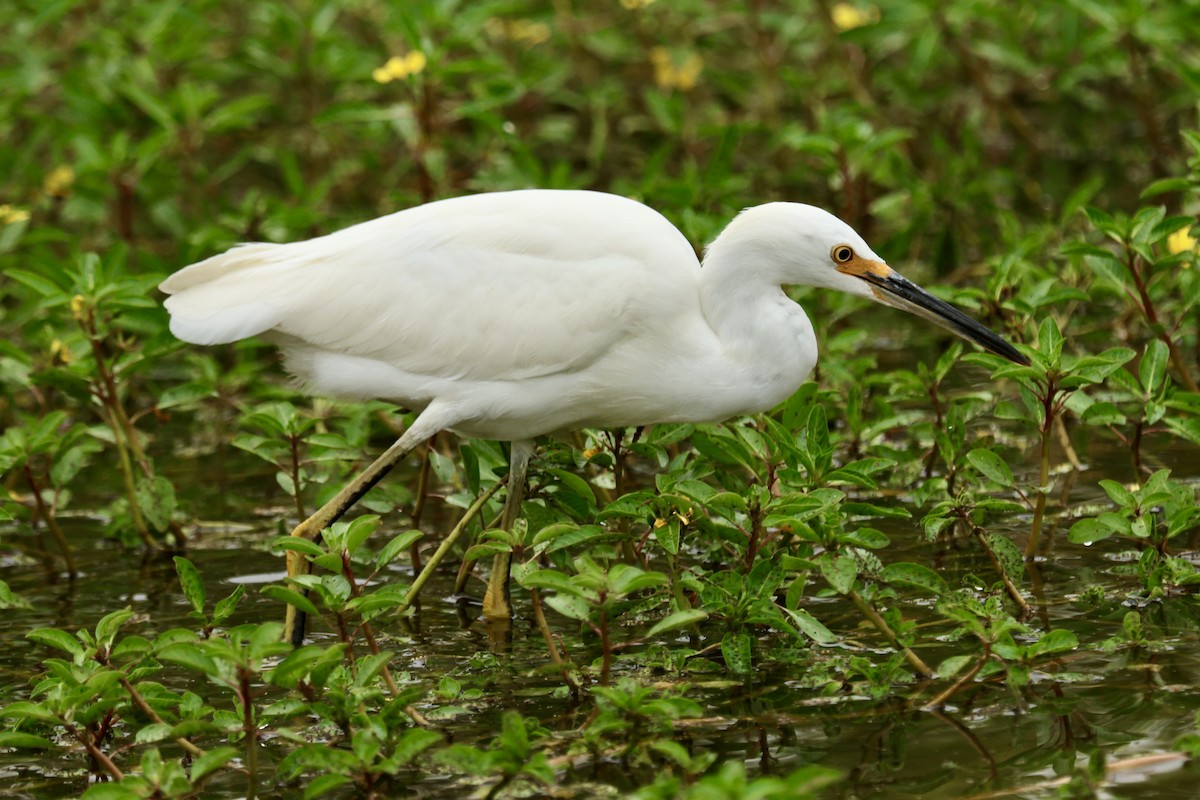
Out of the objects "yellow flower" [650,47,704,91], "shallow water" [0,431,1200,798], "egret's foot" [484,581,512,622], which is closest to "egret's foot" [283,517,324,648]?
"shallow water" [0,431,1200,798]

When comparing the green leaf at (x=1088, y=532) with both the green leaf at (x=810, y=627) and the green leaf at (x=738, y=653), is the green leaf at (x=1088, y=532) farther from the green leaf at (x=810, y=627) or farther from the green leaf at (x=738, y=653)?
the green leaf at (x=738, y=653)

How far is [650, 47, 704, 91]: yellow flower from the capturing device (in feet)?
30.3

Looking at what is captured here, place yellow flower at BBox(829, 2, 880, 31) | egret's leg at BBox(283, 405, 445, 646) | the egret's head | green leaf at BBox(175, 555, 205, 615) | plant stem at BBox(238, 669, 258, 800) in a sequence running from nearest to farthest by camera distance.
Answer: plant stem at BBox(238, 669, 258, 800) → green leaf at BBox(175, 555, 205, 615) → the egret's head → egret's leg at BBox(283, 405, 445, 646) → yellow flower at BBox(829, 2, 880, 31)

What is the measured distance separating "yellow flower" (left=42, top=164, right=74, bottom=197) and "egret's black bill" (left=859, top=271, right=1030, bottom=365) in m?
4.50

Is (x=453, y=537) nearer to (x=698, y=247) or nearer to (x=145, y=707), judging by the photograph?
(x=145, y=707)

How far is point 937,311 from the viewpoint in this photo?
4.78 metres

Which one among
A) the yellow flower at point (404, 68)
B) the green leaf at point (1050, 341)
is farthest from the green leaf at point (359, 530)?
the yellow flower at point (404, 68)

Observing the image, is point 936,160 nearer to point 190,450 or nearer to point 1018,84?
point 1018,84

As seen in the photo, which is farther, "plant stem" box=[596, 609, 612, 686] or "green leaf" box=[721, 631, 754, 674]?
"green leaf" box=[721, 631, 754, 674]

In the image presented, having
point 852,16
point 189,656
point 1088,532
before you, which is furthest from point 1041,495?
point 852,16

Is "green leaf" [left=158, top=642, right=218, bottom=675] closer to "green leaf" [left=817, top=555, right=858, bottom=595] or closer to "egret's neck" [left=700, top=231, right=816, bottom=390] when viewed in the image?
"green leaf" [left=817, top=555, right=858, bottom=595]

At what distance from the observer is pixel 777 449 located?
15.1ft

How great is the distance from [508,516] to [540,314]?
642 mm

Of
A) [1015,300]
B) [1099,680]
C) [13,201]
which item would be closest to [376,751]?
[1099,680]
